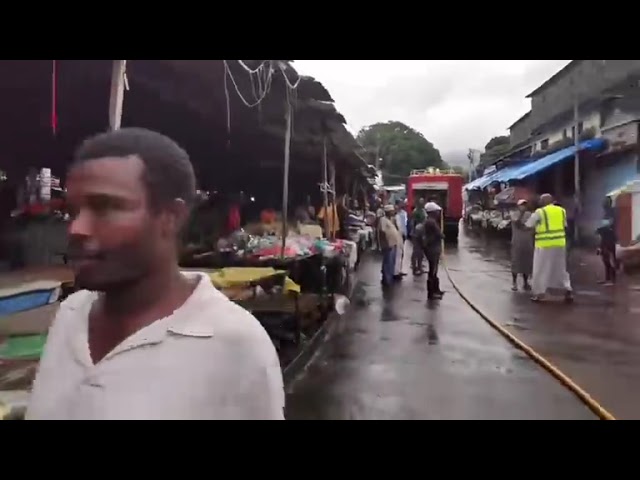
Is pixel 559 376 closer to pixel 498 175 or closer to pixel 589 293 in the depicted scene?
pixel 498 175

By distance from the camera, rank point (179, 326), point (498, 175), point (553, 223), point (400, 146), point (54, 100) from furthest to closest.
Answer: point (553, 223) → point (498, 175) → point (400, 146) → point (54, 100) → point (179, 326)

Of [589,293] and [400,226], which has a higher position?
[400,226]

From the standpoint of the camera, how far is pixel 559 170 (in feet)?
12.8

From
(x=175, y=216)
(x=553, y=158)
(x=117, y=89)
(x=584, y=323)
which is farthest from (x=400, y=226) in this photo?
(x=175, y=216)

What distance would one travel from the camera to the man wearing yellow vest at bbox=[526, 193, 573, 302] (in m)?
4.14

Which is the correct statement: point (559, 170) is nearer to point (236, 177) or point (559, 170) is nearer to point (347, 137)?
point (347, 137)

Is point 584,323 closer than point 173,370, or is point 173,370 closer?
point 173,370

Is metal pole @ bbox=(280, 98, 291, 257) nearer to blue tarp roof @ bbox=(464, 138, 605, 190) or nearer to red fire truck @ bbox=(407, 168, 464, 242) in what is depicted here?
red fire truck @ bbox=(407, 168, 464, 242)

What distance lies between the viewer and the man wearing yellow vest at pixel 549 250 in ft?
13.6

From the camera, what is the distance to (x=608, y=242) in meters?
3.85

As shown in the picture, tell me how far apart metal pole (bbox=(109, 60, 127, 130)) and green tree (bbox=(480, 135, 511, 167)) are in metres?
1.62

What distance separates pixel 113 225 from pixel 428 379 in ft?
5.99
